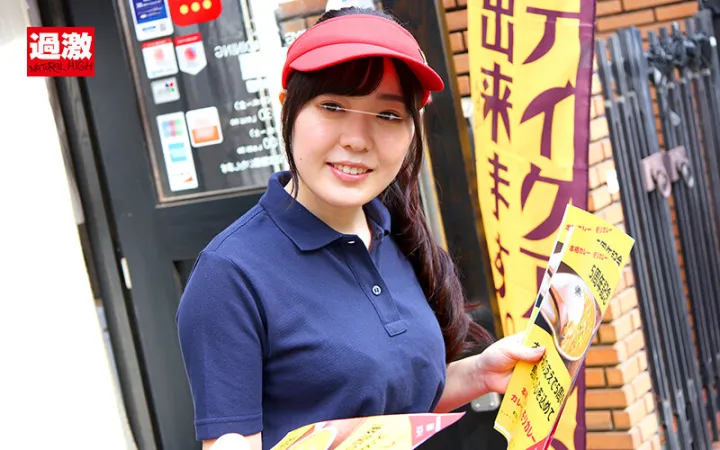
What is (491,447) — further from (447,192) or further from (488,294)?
(447,192)

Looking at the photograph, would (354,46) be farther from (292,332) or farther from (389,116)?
(292,332)

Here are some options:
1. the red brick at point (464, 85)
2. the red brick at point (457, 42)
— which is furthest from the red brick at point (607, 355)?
the red brick at point (457, 42)

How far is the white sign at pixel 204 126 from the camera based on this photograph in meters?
3.44

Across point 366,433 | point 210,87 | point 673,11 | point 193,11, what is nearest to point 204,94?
point 210,87

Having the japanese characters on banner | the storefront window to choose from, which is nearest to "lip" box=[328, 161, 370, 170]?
the japanese characters on banner

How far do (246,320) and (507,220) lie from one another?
133 cm

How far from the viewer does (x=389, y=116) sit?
171 cm

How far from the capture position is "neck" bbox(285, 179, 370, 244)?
5.88 ft

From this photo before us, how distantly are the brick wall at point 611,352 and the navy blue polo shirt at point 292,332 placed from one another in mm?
1938

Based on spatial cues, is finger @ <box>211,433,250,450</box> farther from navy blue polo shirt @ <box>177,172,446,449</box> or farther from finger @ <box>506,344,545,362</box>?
finger @ <box>506,344,545,362</box>

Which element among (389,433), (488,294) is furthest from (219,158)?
(389,433)

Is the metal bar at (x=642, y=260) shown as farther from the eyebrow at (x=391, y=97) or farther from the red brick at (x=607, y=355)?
the eyebrow at (x=391, y=97)

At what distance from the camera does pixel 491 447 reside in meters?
3.15

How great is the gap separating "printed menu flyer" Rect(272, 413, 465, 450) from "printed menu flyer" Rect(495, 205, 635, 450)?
24cm
